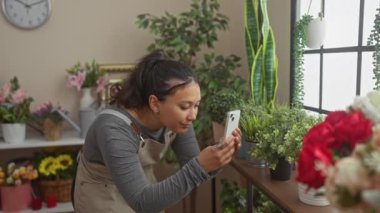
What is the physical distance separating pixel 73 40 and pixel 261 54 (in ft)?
4.58

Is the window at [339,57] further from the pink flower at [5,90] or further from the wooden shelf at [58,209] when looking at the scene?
the pink flower at [5,90]

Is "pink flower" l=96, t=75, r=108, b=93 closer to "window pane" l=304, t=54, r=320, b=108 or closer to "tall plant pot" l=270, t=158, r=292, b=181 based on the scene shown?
"window pane" l=304, t=54, r=320, b=108

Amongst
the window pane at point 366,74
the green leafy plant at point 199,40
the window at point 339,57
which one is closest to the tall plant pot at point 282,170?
the window at point 339,57

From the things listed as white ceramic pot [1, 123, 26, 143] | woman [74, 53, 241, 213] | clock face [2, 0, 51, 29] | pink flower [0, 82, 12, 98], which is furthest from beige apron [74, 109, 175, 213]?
clock face [2, 0, 51, 29]

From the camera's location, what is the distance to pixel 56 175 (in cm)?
226

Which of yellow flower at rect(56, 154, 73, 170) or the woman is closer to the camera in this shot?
the woman

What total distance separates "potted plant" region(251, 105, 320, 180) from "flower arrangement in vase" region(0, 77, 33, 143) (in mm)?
1510

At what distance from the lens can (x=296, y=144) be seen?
3.90 ft

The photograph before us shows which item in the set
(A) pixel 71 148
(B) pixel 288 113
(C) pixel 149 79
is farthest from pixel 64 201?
(B) pixel 288 113

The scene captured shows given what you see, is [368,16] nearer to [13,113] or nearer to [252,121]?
[252,121]

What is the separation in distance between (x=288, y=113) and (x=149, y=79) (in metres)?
0.54

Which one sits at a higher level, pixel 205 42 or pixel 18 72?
pixel 205 42

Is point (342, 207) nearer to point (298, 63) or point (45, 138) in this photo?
point (298, 63)

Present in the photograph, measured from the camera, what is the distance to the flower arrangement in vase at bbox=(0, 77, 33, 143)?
2158 millimetres
